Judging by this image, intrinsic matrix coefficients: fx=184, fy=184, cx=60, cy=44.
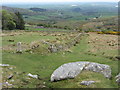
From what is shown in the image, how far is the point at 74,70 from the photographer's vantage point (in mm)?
19000

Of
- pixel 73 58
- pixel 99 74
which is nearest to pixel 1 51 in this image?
pixel 73 58

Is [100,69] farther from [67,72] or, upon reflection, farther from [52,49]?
[52,49]

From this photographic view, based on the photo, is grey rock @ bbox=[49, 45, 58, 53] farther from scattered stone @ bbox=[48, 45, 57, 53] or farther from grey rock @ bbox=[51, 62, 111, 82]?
grey rock @ bbox=[51, 62, 111, 82]

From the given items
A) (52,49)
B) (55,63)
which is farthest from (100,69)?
(52,49)

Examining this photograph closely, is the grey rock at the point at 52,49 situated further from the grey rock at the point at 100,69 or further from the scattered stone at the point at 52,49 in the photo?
the grey rock at the point at 100,69

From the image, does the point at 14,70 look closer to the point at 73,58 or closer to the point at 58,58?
the point at 58,58

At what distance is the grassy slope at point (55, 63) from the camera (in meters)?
17.5

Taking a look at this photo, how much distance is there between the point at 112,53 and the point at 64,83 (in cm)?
1456

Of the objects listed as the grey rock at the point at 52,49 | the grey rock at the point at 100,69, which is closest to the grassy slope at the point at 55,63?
the grey rock at the point at 100,69

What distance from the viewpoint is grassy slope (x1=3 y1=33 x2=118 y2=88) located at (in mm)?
17547

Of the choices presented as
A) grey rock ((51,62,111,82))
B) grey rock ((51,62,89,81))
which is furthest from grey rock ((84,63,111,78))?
grey rock ((51,62,89,81))

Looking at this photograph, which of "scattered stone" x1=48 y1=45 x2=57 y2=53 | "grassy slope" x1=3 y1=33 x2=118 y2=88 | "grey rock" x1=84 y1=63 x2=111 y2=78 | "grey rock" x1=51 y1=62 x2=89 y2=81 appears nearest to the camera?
"grassy slope" x1=3 y1=33 x2=118 y2=88

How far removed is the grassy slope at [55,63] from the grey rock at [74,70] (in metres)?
0.58

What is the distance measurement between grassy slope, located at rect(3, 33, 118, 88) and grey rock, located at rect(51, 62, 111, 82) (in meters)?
0.58
